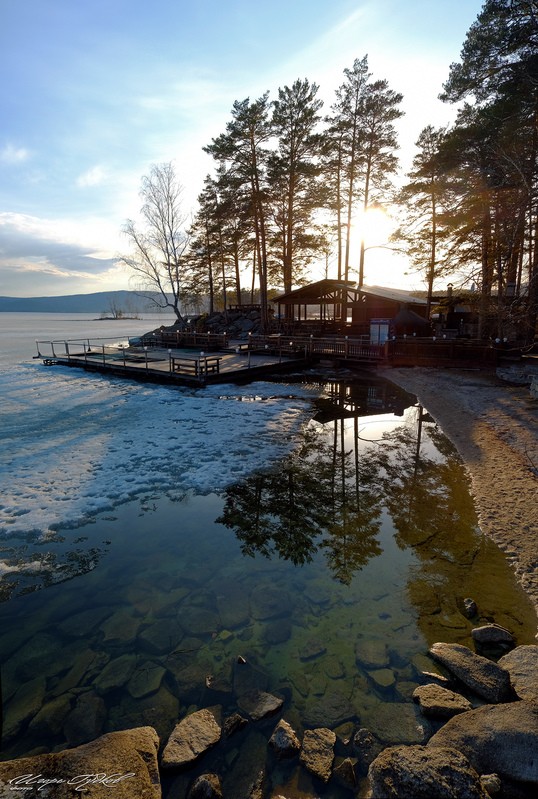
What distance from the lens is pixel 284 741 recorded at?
321cm

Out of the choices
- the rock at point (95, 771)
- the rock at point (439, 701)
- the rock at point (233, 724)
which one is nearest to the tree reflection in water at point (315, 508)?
the rock at point (439, 701)

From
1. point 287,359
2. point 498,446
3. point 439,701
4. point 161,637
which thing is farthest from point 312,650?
point 287,359

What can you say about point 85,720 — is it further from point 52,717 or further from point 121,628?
point 121,628

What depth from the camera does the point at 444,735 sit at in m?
3.11

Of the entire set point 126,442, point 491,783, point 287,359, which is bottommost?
point 491,783

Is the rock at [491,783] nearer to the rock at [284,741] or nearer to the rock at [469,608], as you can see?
the rock at [284,741]

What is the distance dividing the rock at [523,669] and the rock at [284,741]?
217cm

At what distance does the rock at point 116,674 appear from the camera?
3830mm

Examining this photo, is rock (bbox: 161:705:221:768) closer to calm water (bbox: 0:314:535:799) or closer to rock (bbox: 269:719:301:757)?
calm water (bbox: 0:314:535:799)

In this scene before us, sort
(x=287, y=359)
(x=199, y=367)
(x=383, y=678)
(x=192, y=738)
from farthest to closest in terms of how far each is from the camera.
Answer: (x=287, y=359) < (x=199, y=367) < (x=383, y=678) < (x=192, y=738)

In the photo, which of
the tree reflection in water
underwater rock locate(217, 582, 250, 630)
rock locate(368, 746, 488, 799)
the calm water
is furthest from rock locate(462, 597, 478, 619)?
underwater rock locate(217, 582, 250, 630)

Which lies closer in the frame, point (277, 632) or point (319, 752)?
point (319, 752)

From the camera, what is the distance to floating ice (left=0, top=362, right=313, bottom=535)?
8.13 m

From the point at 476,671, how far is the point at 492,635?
0.75 m
